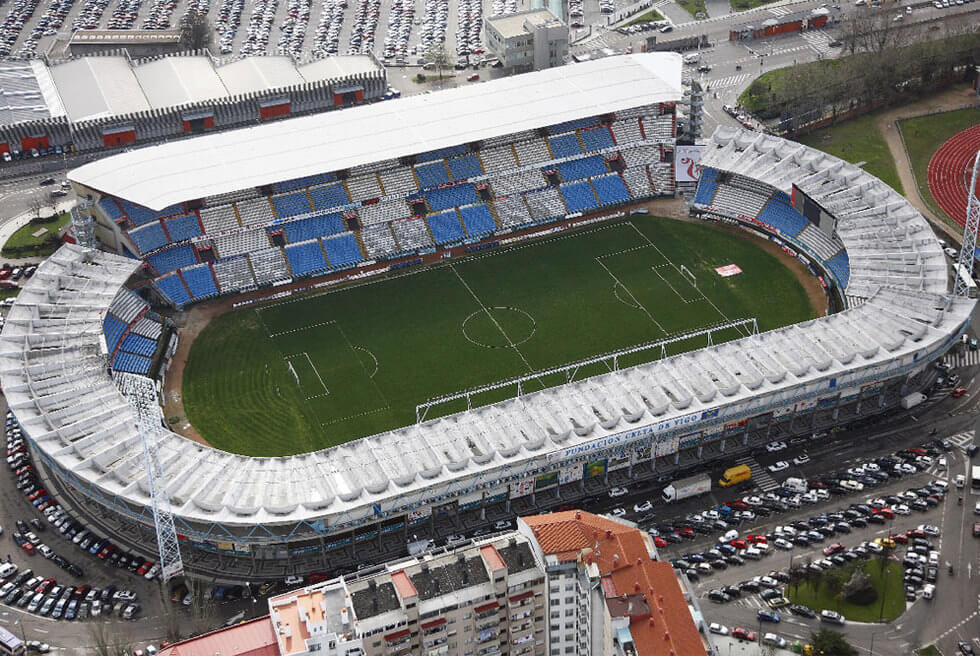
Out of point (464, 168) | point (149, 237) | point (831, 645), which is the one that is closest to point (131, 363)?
point (149, 237)

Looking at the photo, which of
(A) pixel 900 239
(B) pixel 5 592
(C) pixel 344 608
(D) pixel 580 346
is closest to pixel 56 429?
(B) pixel 5 592

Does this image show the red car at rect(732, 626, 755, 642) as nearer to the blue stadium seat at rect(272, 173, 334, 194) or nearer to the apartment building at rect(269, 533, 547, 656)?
the apartment building at rect(269, 533, 547, 656)

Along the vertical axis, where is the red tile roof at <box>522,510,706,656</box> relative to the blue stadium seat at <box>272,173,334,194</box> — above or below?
above

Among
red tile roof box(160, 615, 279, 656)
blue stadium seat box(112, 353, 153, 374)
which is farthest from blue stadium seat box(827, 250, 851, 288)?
red tile roof box(160, 615, 279, 656)

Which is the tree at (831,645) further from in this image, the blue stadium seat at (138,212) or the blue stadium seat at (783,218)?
the blue stadium seat at (138,212)

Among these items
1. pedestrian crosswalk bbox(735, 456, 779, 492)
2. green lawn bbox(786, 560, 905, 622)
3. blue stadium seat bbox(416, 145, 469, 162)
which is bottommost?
pedestrian crosswalk bbox(735, 456, 779, 492)
